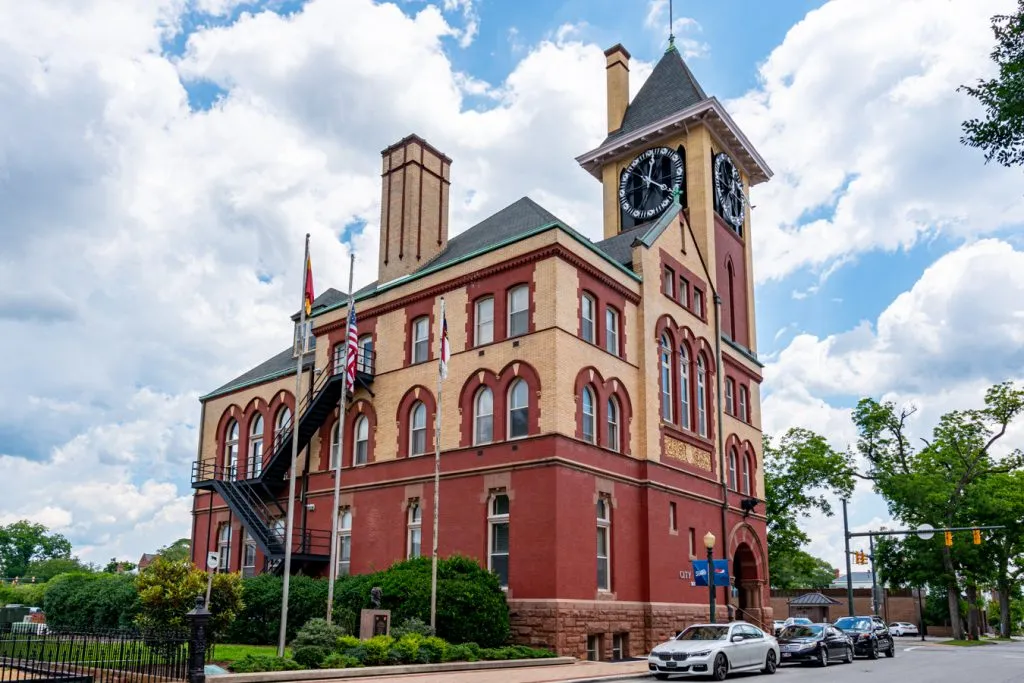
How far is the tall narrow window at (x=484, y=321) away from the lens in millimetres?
31688

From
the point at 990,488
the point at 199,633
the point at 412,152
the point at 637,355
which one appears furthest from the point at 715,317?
the point at 990,488

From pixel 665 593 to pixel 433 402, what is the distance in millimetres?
10551

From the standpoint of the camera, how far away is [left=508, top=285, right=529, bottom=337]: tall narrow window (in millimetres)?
30641

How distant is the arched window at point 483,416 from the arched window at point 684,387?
8326 mm

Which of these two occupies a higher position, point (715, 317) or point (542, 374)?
point (715, 317)

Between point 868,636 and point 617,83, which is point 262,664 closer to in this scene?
point 868,636

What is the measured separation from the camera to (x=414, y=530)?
32.2 metres

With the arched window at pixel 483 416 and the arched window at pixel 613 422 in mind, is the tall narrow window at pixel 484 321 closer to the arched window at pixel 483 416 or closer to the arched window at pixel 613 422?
the arched window at pixel 483 416

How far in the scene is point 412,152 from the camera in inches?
1569

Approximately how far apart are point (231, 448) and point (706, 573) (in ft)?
80.8

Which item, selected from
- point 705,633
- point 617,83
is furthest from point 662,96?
→ point 705,633

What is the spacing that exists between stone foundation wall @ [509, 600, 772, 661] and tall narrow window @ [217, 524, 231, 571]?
18492mm

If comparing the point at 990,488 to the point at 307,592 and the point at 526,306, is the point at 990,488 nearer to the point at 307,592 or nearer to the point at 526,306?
the point at 526,306

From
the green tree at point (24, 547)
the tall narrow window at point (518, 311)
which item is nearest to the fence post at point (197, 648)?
the tall narrow window at point (518, 311)
